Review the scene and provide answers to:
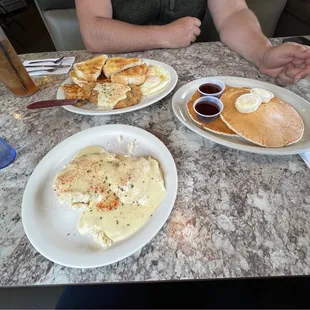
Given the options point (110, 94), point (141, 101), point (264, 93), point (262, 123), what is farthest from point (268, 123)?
point (110, 94)

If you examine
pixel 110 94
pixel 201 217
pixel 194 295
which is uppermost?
pixel 110 94

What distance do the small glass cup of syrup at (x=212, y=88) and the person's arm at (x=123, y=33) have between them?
452 millimetres

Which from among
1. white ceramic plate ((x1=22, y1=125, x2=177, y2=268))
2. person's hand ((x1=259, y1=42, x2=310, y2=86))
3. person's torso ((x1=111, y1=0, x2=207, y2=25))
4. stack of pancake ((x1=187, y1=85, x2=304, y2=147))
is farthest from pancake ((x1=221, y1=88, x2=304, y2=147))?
person's torso ((x1=111, y1=0, x2=207, y2=25))

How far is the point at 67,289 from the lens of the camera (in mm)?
840

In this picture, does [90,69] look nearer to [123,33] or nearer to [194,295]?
[123,33]

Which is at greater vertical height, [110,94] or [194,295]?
[110,94]

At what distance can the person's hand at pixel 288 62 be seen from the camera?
93 cm

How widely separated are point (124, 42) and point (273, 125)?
35.2 inches

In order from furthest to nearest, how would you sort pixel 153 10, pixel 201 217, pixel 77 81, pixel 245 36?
pixel 153 10
pixel 245 36
pixel 77 81
pixel 201 217

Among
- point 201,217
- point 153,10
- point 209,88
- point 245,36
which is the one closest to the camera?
point 201,217

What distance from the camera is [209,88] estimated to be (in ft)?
3.07

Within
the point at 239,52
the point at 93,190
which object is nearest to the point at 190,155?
the point at 93,190

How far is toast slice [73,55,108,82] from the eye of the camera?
1.08 metres

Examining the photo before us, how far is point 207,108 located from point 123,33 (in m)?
0.72
